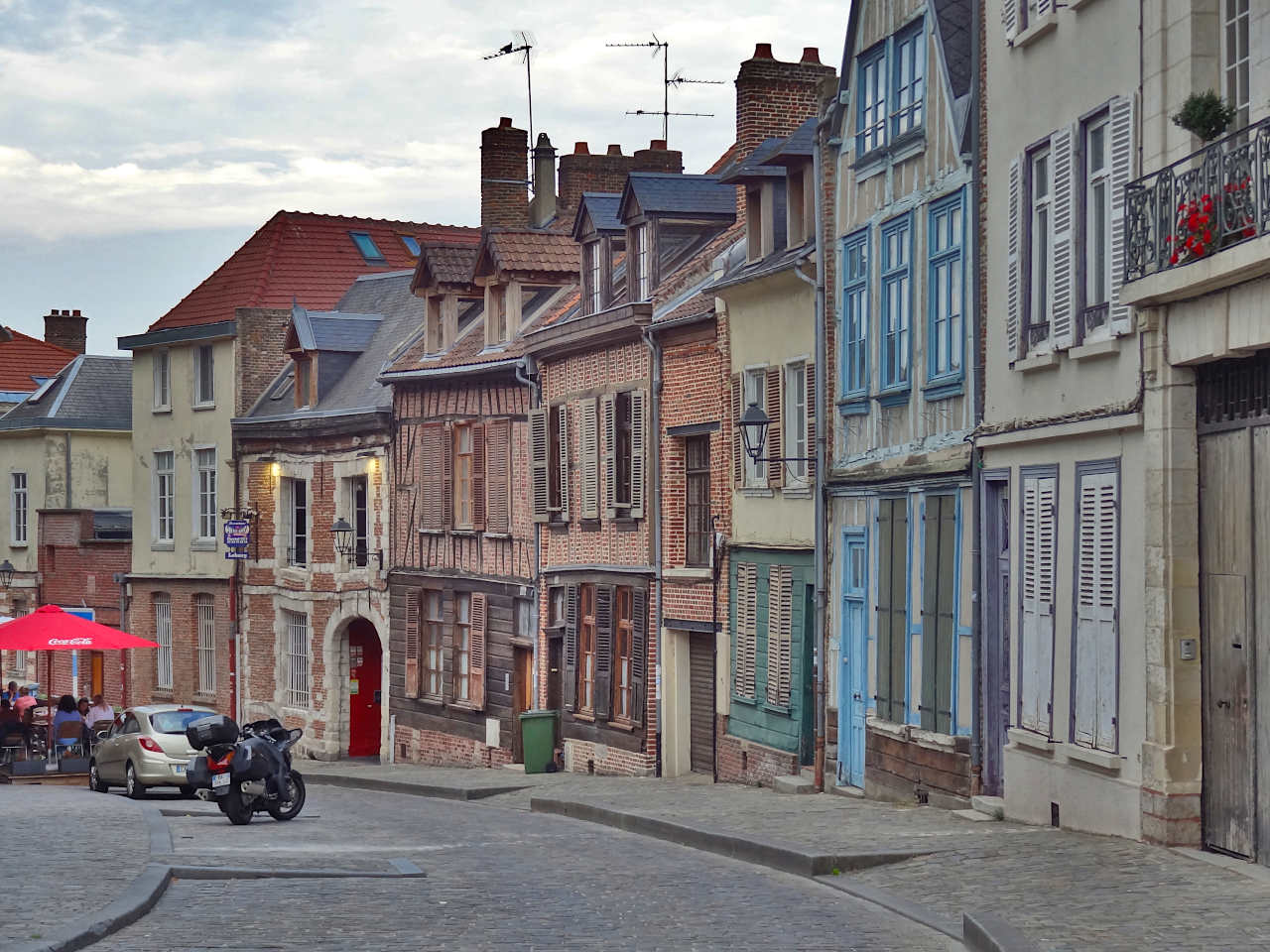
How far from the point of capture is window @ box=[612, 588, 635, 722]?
95.3 feet

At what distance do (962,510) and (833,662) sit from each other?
413 cm

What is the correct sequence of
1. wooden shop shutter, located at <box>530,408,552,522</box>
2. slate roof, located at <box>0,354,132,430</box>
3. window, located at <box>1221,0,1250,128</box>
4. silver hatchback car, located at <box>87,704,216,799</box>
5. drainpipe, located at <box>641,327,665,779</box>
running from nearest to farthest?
window, located at <box>1221,0,1250,128</box> → silver hatchback car, located at <box>87,704,216,799</box> → drainpipe, located at <box>641,327,665,779</box> → wooden shop shutter, located at <box>530,408,552,522</box> → slate roof, located at <box>0,354,132,430</box>

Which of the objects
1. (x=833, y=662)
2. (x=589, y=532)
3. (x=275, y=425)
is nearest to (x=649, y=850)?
(x=833, y=662)

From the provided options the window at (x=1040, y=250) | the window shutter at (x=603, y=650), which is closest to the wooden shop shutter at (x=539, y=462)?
the window shutter at (x=603, y=650)

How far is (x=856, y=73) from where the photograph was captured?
2203cm

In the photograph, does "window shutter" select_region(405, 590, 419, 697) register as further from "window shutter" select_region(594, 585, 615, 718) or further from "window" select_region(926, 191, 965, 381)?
"window" select_region(926, 191, 965, 381)

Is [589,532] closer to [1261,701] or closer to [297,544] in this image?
[297,544]

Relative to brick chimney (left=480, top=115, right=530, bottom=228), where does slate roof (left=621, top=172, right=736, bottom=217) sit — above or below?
below

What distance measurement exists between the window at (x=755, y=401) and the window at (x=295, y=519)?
57.2ft

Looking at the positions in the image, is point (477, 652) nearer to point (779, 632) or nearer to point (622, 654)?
point (622, 654)

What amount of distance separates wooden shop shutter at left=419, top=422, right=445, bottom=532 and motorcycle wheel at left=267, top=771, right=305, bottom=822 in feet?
48.7

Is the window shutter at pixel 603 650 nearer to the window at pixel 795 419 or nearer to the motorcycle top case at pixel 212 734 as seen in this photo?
the window at pixel 795 419

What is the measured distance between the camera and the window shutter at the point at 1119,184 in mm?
15031

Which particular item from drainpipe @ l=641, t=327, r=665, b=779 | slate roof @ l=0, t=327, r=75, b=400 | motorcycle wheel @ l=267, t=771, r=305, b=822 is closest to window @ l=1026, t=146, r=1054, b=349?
motorcycle wheel @ l=267, t=771, r=305, b=822
